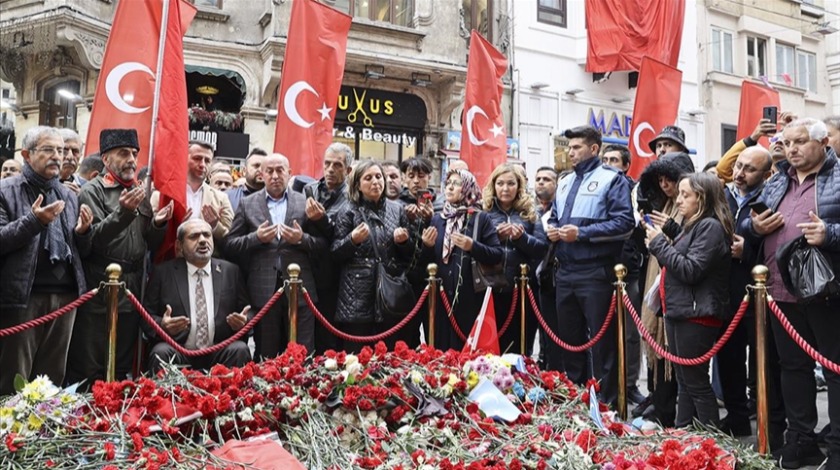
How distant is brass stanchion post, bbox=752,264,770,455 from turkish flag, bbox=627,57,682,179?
190 inches

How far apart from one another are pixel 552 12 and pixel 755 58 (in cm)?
786

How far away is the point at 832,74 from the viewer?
2473cm

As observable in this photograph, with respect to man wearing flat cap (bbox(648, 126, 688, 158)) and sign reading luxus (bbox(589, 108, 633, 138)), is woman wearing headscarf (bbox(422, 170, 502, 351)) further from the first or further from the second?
sign reading luxus (bbox(589, 108, 633, 138))

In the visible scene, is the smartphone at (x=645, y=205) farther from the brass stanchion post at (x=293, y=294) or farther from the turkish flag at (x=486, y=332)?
the brass stanchion post at (x=293, y=294)

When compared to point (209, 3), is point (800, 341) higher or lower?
lower

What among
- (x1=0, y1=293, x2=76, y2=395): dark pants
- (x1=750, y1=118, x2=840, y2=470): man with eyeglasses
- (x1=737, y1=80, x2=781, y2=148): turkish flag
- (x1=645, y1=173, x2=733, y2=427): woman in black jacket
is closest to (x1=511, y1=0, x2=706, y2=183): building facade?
(x1=737, y1=80, x2=781, y2=148): turkish flag

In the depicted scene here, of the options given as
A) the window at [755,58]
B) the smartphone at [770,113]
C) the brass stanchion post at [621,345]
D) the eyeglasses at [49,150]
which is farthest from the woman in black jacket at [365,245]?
the window at [755,58]

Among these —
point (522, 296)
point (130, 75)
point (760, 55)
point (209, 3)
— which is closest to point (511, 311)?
point (522, 296)

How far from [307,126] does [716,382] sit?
485 cm

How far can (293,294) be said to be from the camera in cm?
544

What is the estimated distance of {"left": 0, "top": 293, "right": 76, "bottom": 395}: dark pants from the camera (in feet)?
15.4

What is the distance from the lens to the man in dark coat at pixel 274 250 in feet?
18.7

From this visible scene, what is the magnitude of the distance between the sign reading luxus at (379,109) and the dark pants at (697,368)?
12782mm

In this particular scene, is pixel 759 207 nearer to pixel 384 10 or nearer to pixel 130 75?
pixel 130 75
